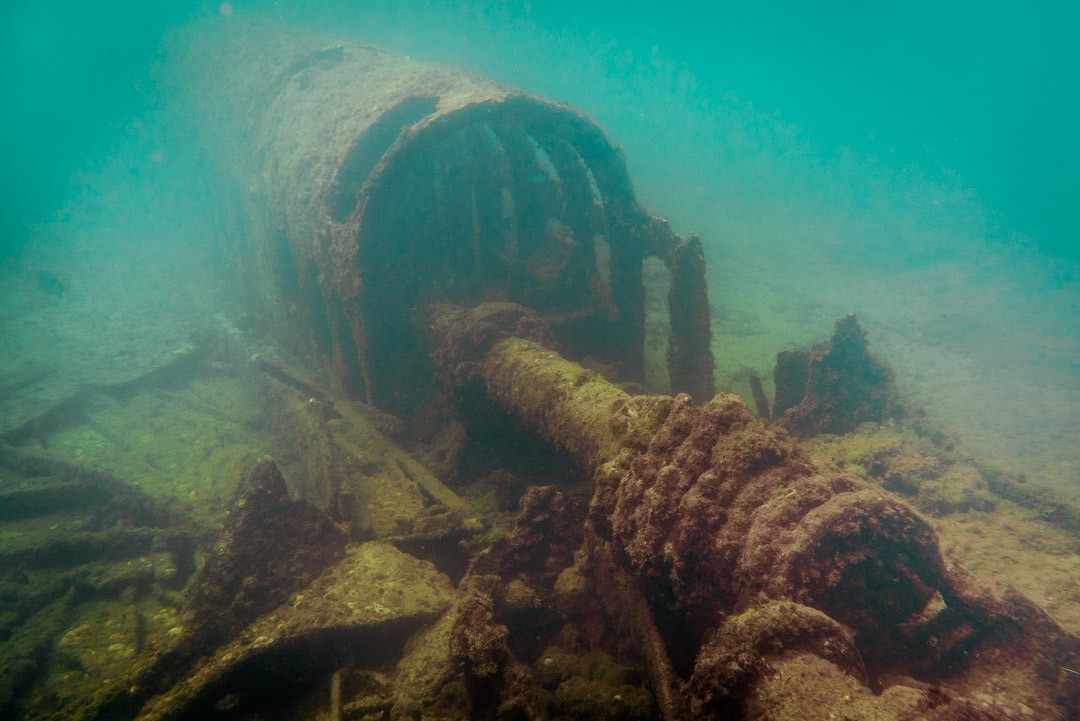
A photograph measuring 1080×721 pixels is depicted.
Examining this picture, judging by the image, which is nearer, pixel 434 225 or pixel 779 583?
pixel 779 583

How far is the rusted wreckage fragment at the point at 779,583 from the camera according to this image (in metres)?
2.01

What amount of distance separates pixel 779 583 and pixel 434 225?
26.6 feet

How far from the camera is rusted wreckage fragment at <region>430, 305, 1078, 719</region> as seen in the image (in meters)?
2.01

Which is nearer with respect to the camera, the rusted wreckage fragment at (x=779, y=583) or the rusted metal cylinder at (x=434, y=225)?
the rusted wreckage fragment at (x=779, y=583)

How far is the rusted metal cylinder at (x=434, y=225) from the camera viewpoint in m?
7.11

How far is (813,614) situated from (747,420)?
3.83ft

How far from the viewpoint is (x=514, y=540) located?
14.4ft

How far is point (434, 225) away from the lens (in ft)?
28.7

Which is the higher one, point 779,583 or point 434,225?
point 434,225

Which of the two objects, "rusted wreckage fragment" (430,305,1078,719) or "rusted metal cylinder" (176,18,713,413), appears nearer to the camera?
"rusted wreckage fragment" (430,305,1078,719)

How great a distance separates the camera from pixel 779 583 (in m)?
2.26

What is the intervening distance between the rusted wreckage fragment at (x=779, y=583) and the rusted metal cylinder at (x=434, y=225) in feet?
14.3

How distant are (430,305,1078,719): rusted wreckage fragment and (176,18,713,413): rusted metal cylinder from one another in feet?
14.3

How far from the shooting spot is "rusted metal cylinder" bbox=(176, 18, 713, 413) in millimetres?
7109
